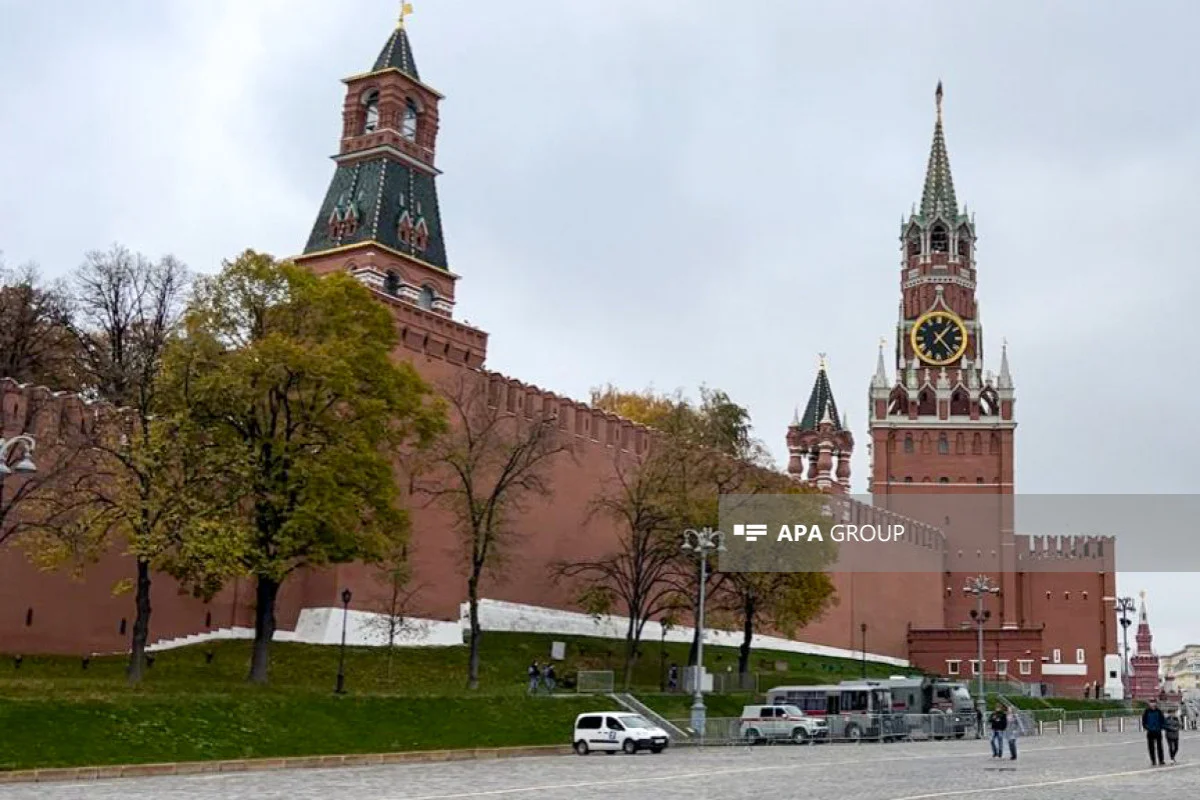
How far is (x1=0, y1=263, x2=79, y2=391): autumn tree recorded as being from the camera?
151ft

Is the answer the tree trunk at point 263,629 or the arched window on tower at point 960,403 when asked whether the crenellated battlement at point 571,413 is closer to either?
the tree trunk at point 263,629

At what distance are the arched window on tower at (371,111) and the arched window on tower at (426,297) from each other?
619 centimetres

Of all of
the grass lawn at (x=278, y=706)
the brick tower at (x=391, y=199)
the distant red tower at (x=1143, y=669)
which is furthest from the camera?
the distant red tower at (x=1143, y=669)

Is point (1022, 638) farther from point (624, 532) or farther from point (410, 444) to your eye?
point (410, 444)

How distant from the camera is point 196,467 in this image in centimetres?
3170

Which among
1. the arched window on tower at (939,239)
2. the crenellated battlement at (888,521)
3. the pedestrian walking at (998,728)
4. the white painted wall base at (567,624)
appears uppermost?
the arched window on tower at (939,239)

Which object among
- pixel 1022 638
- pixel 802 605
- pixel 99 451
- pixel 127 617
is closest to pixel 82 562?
pixel 99 451

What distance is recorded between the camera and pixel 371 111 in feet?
169

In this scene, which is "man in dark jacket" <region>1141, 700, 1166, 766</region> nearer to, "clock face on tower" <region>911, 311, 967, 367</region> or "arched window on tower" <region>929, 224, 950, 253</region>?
"clock face on tower" <region>911, 311, 967, 367</region>

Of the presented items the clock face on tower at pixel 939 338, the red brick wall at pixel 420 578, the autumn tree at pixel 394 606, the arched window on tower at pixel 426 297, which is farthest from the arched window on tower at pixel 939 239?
the autumn tree at pixel 394 606

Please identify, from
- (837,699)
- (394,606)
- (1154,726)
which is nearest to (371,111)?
(394,606)

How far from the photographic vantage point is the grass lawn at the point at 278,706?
79.0ft

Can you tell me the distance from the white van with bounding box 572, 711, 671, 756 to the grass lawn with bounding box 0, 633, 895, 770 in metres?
1.30

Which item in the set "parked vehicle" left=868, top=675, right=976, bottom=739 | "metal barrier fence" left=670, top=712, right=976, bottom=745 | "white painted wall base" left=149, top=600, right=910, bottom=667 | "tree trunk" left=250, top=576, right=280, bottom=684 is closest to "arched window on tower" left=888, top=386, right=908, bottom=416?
"white painted wall base" left=149, top=600, right=910, bottom=667
